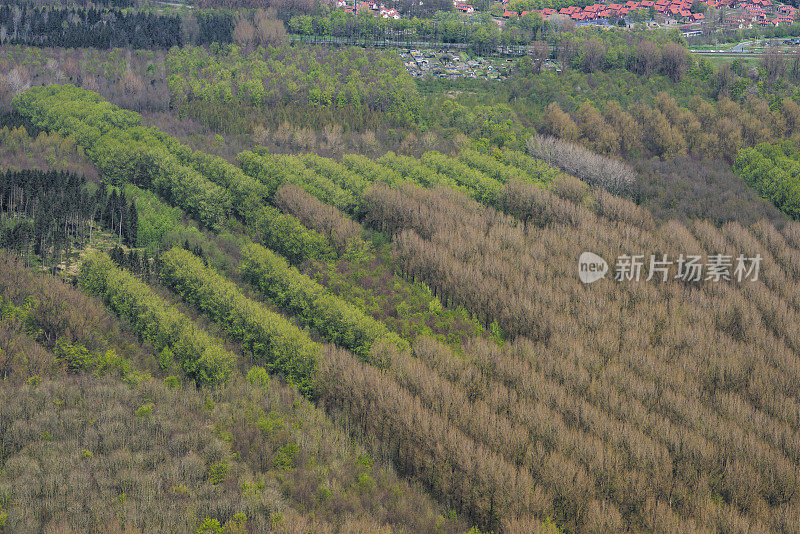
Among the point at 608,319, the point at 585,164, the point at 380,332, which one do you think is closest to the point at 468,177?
the point at 585,164

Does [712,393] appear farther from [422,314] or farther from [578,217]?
[578,217]

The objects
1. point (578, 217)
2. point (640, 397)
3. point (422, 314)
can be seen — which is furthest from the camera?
point (578, 217)

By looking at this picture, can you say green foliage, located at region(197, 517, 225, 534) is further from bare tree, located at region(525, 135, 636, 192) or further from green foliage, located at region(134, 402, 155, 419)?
bare tree, located at region(525, 135, 636, 192)

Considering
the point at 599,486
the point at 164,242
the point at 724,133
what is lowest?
the point at 599,486

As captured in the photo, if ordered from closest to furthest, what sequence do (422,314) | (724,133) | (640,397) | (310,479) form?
(310,479)
(640,397)
(422,314)
(724,133)

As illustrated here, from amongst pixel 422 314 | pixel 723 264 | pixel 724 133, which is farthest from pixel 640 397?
pixel 724 133

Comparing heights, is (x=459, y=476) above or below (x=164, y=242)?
below

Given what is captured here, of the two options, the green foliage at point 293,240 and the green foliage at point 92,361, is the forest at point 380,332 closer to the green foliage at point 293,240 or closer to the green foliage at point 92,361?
the green foliage at point 92,361

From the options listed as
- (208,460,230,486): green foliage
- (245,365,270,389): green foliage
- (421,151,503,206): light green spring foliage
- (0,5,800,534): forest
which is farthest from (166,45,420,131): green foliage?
(208,460,230,486): green foliage
